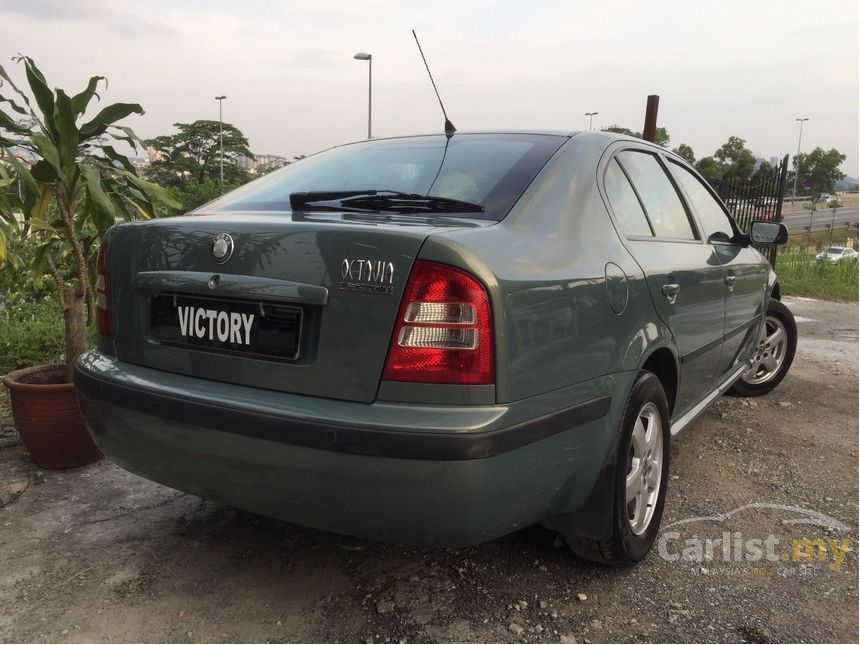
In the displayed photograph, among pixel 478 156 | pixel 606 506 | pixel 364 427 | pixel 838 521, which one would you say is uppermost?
pixel 478 156

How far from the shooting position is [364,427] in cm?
172

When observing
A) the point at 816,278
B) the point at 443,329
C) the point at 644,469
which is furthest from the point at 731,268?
the point at 816,278

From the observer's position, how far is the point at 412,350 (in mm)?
1742

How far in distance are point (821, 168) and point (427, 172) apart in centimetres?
7912

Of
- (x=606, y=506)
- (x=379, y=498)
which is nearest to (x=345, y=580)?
(x=379, y=498)

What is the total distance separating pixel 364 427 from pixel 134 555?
51.2 inches

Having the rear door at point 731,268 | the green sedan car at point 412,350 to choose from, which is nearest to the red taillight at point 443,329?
the green sedan car at point 412,350

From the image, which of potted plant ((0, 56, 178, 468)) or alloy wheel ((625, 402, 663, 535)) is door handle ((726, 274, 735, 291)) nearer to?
alloy wheel ((625, 402, 663, 535))

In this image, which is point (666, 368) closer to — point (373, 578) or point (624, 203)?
point (624, 203)

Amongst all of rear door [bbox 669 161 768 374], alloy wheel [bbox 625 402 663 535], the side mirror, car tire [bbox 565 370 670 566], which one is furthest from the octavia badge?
the side mirror

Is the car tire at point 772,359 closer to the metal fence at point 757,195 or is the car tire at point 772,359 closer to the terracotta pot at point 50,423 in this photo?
the terracotta pot at point 50,423

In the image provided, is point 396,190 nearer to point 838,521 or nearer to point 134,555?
point 134,555

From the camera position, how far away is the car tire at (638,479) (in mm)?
2250

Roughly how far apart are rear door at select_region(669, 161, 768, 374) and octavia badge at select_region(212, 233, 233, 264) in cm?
219
